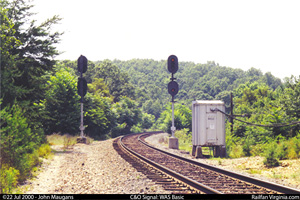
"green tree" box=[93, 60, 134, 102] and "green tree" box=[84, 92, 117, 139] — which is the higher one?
"green tree" box=[93, 60, 134, 102]

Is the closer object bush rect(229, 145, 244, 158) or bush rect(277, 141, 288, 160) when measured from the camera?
bush rect(277, 141, 288, 160)

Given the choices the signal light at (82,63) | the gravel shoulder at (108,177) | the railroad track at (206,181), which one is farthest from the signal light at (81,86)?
the railroad track at (206,181)

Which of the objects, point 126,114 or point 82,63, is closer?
point 82,63

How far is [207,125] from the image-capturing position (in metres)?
18.4

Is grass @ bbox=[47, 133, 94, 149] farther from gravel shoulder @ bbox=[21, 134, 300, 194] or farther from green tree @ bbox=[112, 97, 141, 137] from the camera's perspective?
green tree @ bbox=[112, 97, 141, 137]

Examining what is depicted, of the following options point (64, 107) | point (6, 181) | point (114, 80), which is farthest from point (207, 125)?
point (114, 80)

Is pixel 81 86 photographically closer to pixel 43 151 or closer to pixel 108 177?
pixel 43 151

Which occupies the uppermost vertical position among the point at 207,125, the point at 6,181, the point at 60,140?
the point at 207,125

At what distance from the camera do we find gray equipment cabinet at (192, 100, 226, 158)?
1838 cm

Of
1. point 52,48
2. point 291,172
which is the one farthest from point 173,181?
point 52,48

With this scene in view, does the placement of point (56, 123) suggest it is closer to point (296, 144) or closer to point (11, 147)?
point (11, 147)

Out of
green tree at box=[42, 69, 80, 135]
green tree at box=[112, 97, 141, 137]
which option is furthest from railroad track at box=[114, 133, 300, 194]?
→ green tree at box=[112, 97, 141, 137]

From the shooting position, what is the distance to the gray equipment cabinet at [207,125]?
60.3 feet

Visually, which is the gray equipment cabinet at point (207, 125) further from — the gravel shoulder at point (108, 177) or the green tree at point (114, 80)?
the green tree at point (114, 80)
